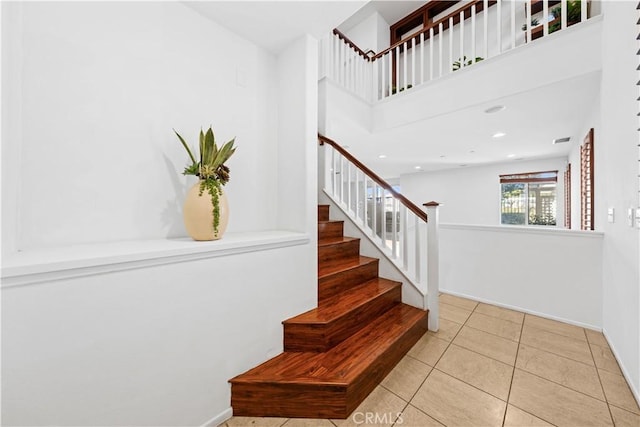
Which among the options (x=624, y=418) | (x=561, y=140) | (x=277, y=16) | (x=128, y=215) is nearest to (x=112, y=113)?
(x=128, y=215)

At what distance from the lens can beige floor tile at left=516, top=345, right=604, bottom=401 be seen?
1.52 metres

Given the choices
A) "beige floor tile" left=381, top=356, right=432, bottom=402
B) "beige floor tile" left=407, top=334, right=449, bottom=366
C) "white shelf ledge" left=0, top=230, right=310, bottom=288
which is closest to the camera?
"white shelf ledge" left=0, top=230, right=310, bottom=288

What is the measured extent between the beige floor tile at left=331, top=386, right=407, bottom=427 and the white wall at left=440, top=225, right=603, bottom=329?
2.03 meters

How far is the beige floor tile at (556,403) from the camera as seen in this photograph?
51.1 inches

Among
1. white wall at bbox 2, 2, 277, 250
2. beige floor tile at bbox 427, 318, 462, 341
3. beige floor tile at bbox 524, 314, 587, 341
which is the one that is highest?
white wall at bbox 2, 2, 277, 250

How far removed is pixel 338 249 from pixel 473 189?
5474 millimetres

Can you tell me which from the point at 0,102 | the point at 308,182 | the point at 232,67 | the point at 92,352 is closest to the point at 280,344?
the point at 92,352

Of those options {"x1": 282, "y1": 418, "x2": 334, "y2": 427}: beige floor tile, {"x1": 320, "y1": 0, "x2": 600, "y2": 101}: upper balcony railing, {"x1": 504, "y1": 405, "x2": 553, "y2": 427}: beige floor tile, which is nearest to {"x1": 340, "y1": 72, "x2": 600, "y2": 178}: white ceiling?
{"x1": 320, "y1": 0, "x2": 600, "y2": 101}: upper balcony railing

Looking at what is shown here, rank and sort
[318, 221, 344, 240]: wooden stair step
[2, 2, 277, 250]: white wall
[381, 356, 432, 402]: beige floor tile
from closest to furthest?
1. [2, 2, 277, 250]: white wall
2. [381, 356, 432, 402]: beige floor tile
3. [318, 221, 344, 240]: wooden stair step

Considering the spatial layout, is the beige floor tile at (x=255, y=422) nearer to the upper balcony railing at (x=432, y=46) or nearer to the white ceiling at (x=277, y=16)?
the white ceiling at (x=277, y=16)

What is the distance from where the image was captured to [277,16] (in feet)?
5.15

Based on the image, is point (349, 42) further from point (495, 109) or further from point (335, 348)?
point (335, 348)

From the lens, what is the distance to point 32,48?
1094mm

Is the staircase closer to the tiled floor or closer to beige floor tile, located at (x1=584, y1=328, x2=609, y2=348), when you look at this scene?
the tiled floor
